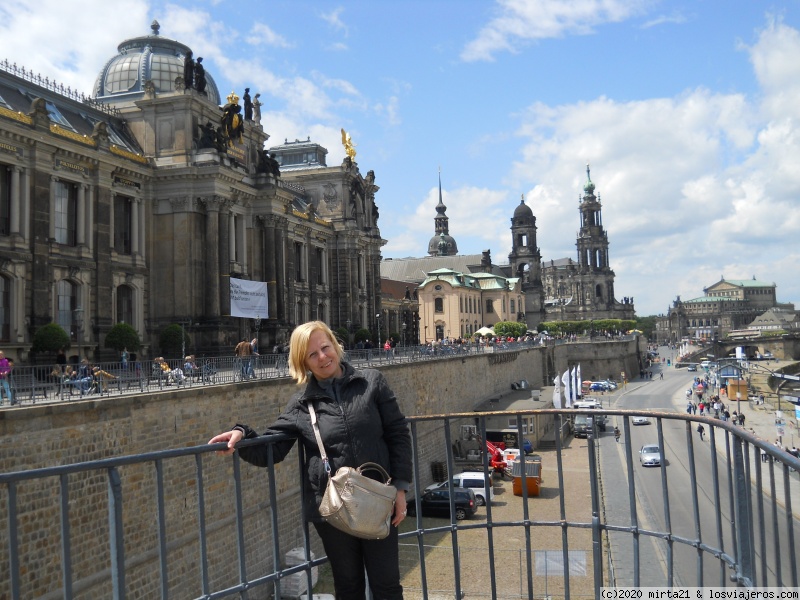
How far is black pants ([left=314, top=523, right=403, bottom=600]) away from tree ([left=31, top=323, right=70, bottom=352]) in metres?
23.0

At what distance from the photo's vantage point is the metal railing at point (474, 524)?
163 inches

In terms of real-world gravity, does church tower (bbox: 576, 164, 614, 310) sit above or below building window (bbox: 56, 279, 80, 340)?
above

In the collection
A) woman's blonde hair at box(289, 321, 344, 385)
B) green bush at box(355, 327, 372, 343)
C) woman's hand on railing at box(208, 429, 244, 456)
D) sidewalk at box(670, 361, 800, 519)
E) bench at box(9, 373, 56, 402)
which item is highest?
green bush at box(355, 327, 372, 343)

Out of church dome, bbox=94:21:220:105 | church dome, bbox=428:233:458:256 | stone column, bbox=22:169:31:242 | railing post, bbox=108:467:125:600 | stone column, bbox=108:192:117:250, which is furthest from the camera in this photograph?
church dome, bbox=428:233:458:256

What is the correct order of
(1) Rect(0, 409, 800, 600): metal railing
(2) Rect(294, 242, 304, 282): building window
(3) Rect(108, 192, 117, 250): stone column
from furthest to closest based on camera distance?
(2) Rect(294, 242, 304, 282): building window → (3) Rect(108, 192, 117, 250): stone column → (1) Rect(0, 409, 800, 600): metal railing

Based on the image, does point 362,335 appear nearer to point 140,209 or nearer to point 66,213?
point 140,209

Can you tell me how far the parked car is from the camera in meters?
22.6

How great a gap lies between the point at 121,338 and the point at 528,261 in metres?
96.0

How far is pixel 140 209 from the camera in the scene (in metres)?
32.7

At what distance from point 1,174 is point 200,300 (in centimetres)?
1044

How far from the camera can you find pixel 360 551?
464 cm

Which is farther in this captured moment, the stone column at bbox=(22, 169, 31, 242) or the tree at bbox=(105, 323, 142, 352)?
the tree at bbox=(105, 323, 142, 352)

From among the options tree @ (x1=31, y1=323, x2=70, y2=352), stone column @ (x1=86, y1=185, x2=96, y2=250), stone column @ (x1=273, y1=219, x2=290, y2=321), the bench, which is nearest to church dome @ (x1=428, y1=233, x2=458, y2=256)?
stone column @ (x1=273, y1=219, x2=290, y2=321)

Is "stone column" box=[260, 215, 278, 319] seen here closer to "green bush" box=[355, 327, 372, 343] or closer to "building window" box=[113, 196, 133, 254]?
"building window" box=[113, 196, 133, 254]
